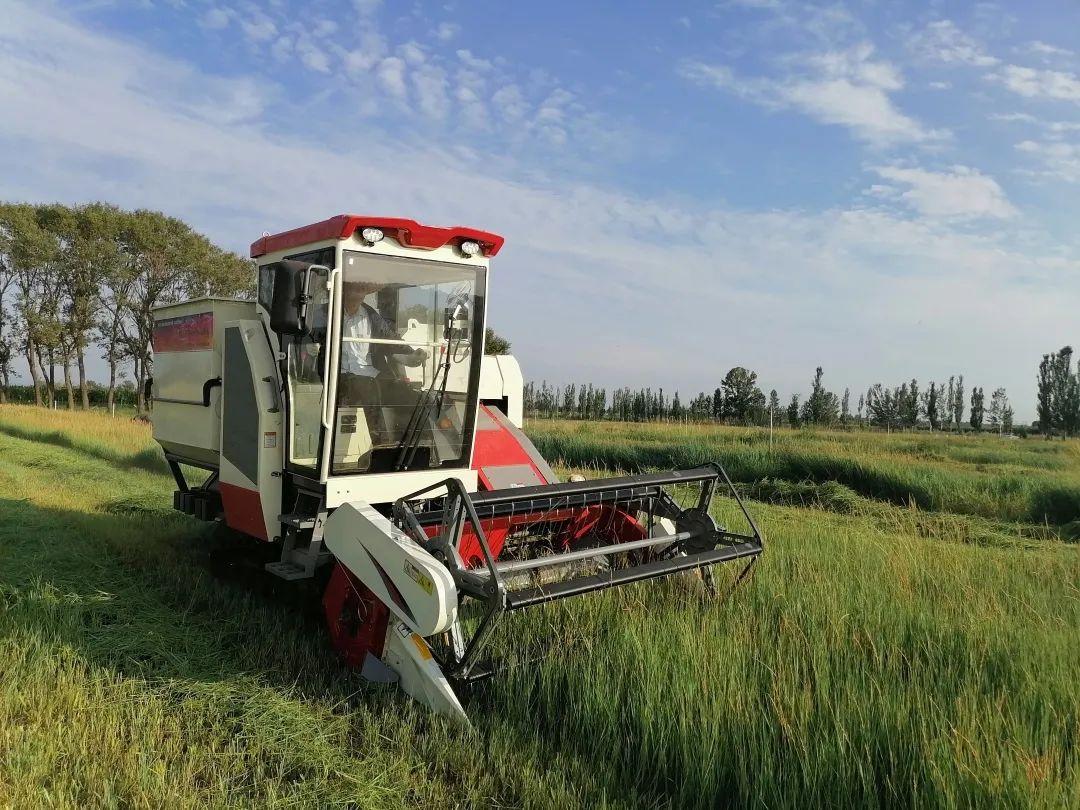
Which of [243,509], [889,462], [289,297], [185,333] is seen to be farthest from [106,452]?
[889,462]

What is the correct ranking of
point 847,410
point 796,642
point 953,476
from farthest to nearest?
point 847,410
point 953,476
point 796,642

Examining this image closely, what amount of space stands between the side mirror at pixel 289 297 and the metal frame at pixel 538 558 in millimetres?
1131

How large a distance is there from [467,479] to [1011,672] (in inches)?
126

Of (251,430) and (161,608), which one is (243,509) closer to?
(251,430)

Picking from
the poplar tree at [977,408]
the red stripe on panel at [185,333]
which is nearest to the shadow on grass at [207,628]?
the red stripe on panel at [185,333]

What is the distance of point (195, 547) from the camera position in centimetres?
697

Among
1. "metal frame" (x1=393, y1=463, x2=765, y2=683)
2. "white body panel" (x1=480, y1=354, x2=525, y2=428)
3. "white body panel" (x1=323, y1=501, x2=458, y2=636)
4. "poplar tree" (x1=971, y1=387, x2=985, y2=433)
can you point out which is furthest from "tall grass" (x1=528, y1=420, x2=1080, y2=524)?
"poplar tree" (x1=971, y1=387, x2=985, y2=433)

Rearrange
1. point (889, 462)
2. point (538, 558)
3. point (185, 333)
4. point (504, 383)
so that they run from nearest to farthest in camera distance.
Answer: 1. point (538, 558)
2. point (185, 333)
3. point (504, 383)
4. point (889, 462)

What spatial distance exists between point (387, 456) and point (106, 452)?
40.1 ft

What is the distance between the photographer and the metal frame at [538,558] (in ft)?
11.3

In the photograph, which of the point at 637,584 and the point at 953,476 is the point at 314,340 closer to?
the point at 637,584

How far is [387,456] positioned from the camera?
4805 mm

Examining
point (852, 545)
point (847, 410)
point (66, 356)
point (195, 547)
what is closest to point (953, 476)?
point (852, 545)

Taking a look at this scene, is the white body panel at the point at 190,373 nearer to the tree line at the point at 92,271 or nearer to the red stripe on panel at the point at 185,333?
the red stripe on panel at the point at 185,333
